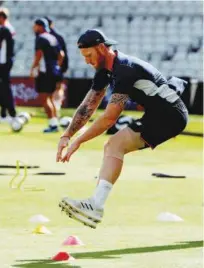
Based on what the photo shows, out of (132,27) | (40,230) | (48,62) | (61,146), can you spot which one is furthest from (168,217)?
(132,27)

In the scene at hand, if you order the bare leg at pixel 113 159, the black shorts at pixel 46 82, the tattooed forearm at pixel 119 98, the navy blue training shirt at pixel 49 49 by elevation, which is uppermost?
the tattooed forearm at pixel 119 98

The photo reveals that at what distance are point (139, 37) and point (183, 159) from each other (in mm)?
19378

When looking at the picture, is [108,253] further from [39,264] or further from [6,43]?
[6,43]

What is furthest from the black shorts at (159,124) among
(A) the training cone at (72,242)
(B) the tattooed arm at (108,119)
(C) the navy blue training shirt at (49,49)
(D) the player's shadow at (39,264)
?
(C) the navy blue training shirt at (49,49)

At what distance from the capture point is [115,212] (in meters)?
8.95

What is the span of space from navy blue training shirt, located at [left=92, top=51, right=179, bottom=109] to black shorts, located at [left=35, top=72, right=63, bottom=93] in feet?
37.8

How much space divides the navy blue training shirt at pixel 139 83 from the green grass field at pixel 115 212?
3.48 feet

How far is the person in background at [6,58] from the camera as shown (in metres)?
18.7

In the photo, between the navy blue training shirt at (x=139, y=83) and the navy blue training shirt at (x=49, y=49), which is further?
the navy blue training shirt at (x=49, y=49)

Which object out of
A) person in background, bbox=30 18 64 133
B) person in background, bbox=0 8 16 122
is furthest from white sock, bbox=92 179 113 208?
person in background, bbox=0 8 16 122

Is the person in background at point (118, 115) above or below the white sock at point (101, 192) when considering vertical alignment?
above

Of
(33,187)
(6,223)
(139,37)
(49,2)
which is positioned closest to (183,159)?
(33,187)

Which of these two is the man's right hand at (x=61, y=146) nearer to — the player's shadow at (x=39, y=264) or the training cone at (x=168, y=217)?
the player's shadow at (x=39, y=264)

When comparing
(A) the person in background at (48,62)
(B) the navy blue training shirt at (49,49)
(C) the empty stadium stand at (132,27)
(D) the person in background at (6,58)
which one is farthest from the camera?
(C) the empty stadium stand at (132,27)
